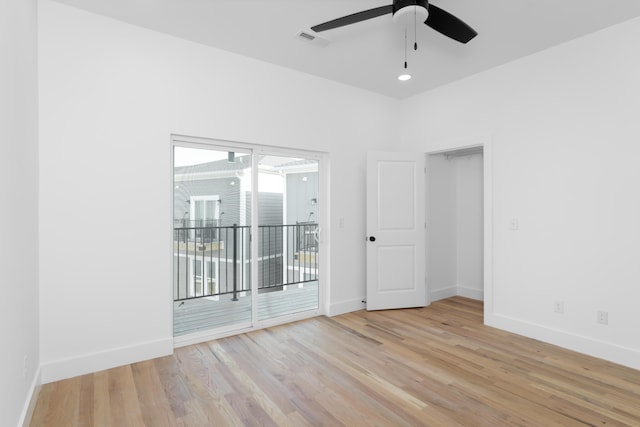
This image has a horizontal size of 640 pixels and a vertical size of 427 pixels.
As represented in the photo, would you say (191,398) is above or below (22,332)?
below

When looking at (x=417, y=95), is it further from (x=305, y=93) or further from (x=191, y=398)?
(x=191, y=398)

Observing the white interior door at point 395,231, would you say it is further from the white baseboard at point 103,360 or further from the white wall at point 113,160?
the white baseboard at point 103,360

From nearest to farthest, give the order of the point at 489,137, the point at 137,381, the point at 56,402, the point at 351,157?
the point at 56,402 → the point at 137,381 → the point at 489,137 → the point at 351,157

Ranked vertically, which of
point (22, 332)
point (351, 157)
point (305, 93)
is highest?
point (305, 93)

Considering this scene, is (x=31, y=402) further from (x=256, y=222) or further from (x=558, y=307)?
(x=558, y=307)

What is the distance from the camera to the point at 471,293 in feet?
16.4

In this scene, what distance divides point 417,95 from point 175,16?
3.28 m

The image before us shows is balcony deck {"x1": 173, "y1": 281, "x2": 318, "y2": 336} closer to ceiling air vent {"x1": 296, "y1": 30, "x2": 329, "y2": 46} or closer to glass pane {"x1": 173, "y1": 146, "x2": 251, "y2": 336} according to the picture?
glass pane {"x1": 173, "y1": 146, "x2": 251, "y2": 336}

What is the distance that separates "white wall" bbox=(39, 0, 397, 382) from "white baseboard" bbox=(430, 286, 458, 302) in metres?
3.34

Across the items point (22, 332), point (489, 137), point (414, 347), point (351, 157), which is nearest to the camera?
point (22, 332)

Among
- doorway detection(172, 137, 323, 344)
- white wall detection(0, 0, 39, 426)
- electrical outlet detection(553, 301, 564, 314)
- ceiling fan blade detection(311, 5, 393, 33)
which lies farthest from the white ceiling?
electrical outlet detection(553, 301, 564, 314)

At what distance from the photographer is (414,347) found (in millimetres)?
3191

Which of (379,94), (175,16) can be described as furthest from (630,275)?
(175,16)

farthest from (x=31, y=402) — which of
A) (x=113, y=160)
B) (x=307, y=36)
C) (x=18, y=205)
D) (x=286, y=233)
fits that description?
(x=307, y=36)
